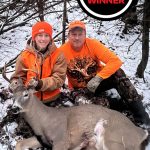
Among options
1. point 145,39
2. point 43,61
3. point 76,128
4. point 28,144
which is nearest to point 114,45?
point 145,39

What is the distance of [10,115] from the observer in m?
6.22

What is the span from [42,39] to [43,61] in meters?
0.33

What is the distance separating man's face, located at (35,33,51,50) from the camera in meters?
5.30

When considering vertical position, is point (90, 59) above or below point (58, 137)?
above

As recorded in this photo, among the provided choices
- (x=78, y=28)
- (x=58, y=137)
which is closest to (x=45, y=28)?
(x=78, y=28)

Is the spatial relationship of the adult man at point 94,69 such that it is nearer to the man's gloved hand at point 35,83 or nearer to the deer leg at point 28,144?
the man's gloved hand at point 35,83

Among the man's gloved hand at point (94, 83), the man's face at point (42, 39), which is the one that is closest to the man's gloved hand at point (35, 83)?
the man's face at point (42, 39)

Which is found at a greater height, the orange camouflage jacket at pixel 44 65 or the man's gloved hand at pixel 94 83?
the orange camouflage jacket at pixel 44 65

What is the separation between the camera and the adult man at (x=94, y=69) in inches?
228

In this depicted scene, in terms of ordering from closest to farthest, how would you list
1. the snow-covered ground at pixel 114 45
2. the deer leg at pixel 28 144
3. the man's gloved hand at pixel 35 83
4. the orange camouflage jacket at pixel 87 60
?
the man's gloved hand at pixel 35 83 < the deer leg at pixel 28 144 < the orange camouflage jacket at pixel 87 60 < the snow-covered ground at pixel 114 45

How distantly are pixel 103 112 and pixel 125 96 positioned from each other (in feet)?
3.53

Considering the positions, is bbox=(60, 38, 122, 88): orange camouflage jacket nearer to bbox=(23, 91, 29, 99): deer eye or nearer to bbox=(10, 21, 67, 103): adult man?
bbox=(10, 21, 67, 103): adult man

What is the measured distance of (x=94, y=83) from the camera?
18.8 ft

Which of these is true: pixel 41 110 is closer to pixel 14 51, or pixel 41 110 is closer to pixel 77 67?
pixel 77 67
